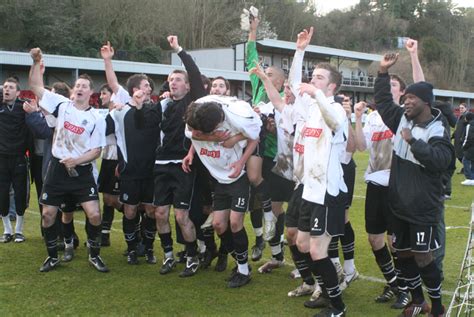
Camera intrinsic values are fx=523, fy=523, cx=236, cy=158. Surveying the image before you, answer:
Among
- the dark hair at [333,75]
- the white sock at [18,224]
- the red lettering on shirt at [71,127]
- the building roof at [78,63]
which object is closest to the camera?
the dark hair at [333,75]

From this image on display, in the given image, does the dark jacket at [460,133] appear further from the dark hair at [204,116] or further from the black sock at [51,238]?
the black sock at [51,238]

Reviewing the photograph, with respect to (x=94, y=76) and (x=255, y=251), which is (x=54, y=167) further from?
(x=94, y=76)

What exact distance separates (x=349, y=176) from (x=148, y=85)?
2712mm

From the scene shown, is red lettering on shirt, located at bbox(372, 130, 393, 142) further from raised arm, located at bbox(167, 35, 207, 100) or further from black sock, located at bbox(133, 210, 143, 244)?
black sock, located at bbox(133, 210, 143, 244)

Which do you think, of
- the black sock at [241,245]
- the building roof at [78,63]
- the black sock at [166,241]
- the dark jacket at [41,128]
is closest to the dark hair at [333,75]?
the black sock at [241,245]

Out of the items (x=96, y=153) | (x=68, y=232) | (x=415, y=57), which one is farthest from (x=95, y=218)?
(x=415, y=57)

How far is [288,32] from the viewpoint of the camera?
2657 inches

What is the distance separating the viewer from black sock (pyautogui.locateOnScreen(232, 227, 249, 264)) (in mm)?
5559

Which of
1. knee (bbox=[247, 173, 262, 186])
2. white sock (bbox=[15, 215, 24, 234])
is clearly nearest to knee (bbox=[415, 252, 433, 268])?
knee (bbox=[247, 173, 262, 186])

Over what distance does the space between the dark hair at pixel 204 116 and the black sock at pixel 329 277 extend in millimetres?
1670

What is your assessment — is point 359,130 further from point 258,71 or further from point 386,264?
point 386,264

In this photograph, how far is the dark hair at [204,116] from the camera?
5.09 m

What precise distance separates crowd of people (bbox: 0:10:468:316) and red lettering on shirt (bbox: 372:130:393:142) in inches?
0.5

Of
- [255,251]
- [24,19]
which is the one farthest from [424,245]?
[24,19]
